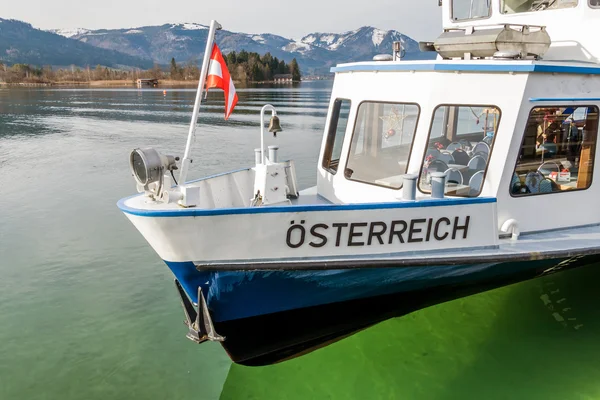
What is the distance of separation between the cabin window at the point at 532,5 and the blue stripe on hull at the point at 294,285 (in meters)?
3.48

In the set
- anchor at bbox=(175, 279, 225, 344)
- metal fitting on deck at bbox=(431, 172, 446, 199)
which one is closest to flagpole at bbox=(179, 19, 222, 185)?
anchor at bbox=(175, 279, 225, 344)

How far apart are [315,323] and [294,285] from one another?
0.57 m

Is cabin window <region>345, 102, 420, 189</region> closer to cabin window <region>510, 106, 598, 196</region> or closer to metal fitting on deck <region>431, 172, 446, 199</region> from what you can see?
metal fitting on deck <region>431, 172, 446, 199</region>

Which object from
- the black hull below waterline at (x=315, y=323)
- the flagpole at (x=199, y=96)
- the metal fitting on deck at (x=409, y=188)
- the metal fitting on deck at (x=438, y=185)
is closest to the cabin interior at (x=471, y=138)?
the metal fitting on deck at (x=438, y=185)

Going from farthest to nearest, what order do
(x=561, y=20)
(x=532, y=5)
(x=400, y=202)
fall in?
(x=532, y=5) < (x=561, y=20) < (x=400, y=202)

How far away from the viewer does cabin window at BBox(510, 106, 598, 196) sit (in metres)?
5.13

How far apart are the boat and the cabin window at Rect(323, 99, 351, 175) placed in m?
0.02

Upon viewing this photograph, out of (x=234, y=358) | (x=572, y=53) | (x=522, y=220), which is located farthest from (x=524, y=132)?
(x=234, y=358)

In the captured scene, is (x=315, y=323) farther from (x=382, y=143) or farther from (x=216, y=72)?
(x=216, y=72)

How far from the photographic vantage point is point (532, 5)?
261 inches

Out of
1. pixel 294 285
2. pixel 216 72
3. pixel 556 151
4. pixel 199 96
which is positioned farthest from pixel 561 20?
pixel 294 285

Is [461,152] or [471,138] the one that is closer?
[461,152]

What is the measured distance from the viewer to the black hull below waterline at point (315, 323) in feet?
15.3

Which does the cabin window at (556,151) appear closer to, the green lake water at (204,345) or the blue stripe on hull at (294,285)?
the blue stripe on hull at (294,285)
